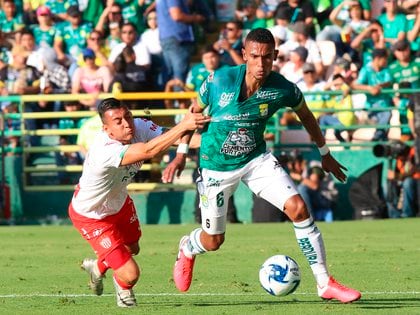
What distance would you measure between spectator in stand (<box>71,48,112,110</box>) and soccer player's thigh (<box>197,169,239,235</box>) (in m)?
11.8

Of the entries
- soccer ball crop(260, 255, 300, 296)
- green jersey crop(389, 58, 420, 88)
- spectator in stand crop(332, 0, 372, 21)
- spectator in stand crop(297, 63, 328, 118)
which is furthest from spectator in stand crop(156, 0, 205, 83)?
soccer ball crop(260, 255, 300, 296)

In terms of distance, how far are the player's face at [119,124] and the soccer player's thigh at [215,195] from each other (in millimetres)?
850

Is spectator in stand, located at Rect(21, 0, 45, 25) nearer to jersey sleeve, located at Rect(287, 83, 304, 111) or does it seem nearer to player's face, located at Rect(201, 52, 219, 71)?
player's face, located at Rect(201, 52, 219, 71)

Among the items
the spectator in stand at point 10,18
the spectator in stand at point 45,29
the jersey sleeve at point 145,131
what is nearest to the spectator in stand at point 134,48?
the spectator in stand at point 45,29

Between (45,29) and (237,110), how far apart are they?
48.7ft

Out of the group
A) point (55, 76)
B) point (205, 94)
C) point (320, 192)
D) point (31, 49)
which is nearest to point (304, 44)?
point (320, 192)

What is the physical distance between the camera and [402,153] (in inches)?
814

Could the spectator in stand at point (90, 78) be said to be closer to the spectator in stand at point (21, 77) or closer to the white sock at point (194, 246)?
the spectator in stand at point (21, 77)

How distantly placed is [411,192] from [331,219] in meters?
1.44

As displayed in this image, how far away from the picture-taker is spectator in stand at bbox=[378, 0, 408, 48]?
22312 millimetres

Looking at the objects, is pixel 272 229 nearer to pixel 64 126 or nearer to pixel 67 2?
pixel 64 126

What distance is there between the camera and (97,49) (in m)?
23.0

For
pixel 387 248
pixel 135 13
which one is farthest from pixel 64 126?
pixel 387 248

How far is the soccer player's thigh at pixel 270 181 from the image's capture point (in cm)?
1018
